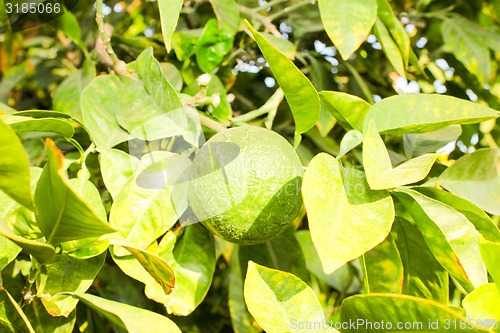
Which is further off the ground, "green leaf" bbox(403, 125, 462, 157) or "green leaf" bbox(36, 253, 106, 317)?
"green leaf" bbox(36, 253, 106, 317)

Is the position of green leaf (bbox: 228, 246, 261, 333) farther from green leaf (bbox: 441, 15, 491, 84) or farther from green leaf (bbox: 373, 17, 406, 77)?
green leaf (bbox: 441, 15, 491, 84)

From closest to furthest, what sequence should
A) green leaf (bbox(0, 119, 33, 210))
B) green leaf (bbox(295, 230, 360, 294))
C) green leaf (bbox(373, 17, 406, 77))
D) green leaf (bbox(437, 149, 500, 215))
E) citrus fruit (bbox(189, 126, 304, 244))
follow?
green leaf (bbox(0, 119, 33, 210)) < citrus fruit (bbox(189, 126, 304, 244)) < green leaf (bbox(437, 149, 500, 215)) < green leaf (bbox(373, 17, 406, 77)) < green leaf (bbox(295, 230, 360, 294))

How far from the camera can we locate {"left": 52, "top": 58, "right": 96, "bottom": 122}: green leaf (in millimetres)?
916

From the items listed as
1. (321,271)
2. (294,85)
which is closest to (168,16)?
(294,85)

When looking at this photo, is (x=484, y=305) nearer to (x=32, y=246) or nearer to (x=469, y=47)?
(x=32, y=246)

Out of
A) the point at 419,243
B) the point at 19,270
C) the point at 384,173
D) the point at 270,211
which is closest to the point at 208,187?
the point at 270,211

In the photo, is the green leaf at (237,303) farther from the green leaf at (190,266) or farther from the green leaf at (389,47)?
the green leaf at (389,47)

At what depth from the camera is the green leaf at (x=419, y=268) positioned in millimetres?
698

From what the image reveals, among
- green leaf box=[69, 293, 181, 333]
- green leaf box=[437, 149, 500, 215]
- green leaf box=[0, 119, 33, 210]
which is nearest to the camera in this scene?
green leaf box=[0, 119, 33, 210]

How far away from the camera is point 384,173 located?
56cm

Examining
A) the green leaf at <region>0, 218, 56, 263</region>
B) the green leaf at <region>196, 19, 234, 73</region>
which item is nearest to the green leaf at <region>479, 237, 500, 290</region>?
the green leaf at <region>0, 218, 56, 263</region>

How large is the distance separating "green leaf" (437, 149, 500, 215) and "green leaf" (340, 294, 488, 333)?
281 millimetres

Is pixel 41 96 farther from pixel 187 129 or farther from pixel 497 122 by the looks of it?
pixel 497 122

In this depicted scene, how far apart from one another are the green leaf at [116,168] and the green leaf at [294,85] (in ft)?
0.66
